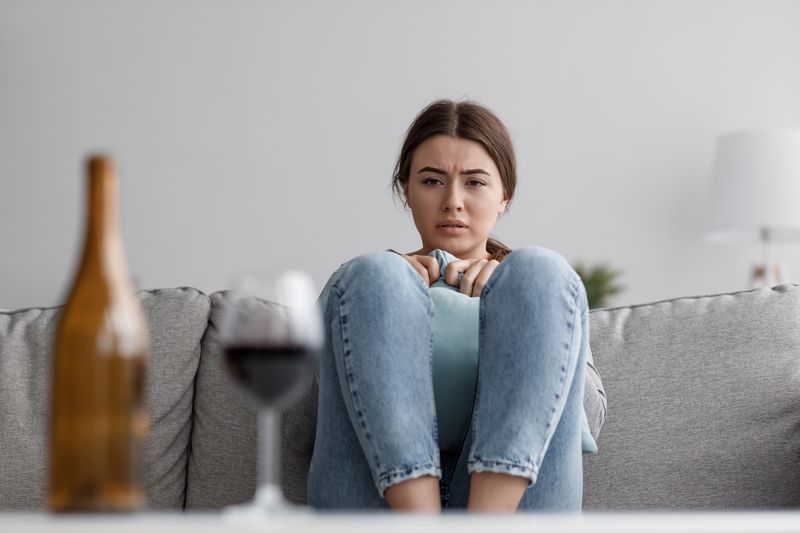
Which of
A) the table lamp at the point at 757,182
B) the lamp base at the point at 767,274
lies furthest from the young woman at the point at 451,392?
the lamp base at the point at 767,274

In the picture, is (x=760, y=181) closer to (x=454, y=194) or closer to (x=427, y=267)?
(x=454, y=194)

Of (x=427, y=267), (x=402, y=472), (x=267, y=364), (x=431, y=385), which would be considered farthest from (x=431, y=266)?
(x=267, y=364)

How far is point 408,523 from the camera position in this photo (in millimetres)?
640

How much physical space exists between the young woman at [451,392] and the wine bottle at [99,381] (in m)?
0.49

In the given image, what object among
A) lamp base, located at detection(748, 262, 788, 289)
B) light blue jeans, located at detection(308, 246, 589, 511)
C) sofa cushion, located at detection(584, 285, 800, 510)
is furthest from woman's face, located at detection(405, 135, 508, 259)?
lamp base, located at detection(748, 262, 788, 289)

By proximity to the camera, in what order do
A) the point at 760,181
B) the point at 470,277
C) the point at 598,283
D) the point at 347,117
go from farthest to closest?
the point at 347,117 < the point at 598,283 < the point at 760,181 < the point at 470,277

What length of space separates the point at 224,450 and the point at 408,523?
1.25 metres

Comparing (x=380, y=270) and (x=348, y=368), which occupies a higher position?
(x=380, y=270)

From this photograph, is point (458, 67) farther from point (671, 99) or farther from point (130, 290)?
point (130, 290)

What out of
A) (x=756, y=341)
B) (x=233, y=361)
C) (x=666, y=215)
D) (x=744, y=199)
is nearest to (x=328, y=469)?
(x=233, y=361)

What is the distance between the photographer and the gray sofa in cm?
176

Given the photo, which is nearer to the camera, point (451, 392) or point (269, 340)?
point (269, 340)

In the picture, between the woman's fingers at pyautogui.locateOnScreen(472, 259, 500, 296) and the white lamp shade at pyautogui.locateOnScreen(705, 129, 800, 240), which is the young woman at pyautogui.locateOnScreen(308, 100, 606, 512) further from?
the white lamp shade at pyautogui.locateOnScreen(705, 129, 800, 240)

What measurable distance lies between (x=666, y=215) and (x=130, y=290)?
3168 millimetres
